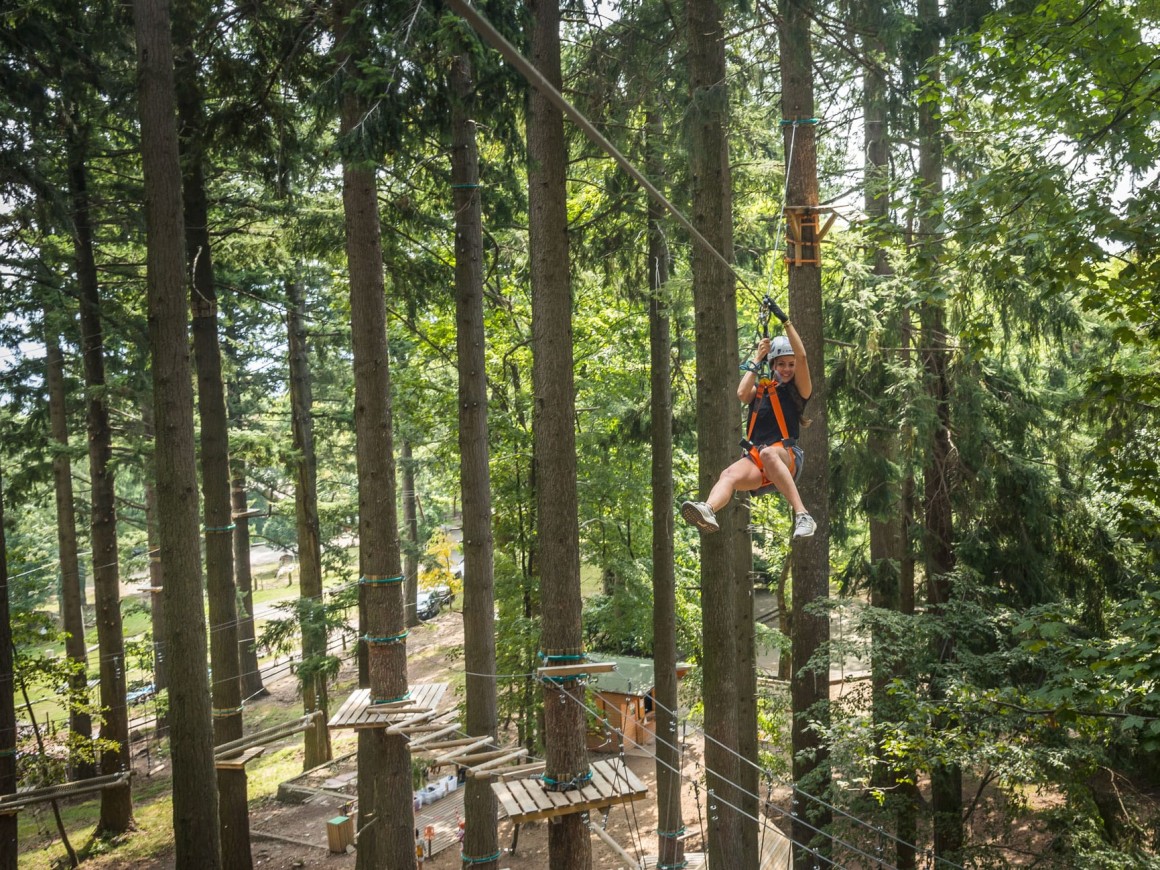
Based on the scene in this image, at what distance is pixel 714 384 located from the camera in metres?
7.00

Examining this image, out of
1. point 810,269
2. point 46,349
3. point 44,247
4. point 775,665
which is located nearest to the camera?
point 810,269

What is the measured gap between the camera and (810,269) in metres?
8.81

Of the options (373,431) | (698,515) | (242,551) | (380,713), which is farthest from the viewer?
(242,551)

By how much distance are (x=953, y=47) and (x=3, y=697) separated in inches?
458

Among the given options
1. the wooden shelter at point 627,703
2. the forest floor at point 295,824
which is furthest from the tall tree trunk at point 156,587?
the wooden shelter at point 627,703

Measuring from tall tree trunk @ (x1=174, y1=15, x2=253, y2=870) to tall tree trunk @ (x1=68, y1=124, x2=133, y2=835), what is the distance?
2.92 metres

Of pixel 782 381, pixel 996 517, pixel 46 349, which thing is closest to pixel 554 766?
pixel 782 381

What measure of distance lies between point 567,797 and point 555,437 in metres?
2.74

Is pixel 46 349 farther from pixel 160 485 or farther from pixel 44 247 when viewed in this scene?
pixel 160 485

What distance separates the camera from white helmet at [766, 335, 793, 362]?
5.22 meters

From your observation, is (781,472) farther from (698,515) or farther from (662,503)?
(662,503)

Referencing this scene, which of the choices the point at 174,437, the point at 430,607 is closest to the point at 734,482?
the point at 174,437

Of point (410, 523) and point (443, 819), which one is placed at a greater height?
point (410, 523)

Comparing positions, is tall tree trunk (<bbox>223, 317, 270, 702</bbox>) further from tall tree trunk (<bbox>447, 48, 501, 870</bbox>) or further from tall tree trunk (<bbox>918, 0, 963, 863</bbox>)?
tall tree trunk (<bbox>918, 0, 963, 863</bbox>)
